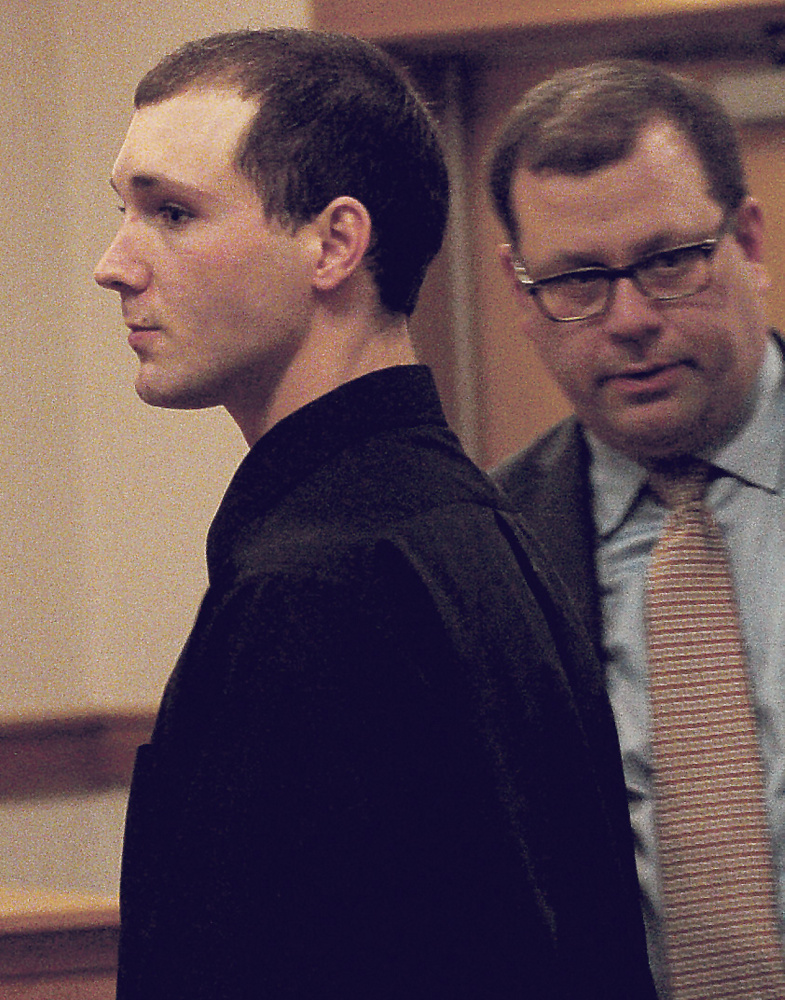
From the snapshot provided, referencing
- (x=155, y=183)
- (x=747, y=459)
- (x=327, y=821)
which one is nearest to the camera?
(x=327, y=821)

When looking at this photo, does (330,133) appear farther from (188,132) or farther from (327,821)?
(327,821)

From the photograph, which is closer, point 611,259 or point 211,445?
point 611,259

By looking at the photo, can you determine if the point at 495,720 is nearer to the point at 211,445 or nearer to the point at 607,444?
the point at 607,444

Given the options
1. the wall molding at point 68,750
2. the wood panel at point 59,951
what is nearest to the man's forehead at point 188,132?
the wood panel at point 59,951

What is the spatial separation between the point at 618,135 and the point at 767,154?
1369mm

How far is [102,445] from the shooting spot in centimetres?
295

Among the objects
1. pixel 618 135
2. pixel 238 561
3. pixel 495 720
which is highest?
pixel 618 135

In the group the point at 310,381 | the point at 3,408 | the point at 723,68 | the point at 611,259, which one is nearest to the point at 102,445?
the point at 3,408

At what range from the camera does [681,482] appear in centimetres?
162

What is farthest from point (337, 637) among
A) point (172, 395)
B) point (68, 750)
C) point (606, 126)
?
point (68, 750)

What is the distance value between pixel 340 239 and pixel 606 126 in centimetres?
63

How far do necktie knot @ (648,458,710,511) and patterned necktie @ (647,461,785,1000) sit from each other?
0.7 inches

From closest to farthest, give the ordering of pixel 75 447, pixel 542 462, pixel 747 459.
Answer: pixel 747 459
pixel 542 462
pixel 75 447

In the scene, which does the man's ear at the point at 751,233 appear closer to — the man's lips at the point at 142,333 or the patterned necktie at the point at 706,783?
the patterned necktie at the point at 706,783
